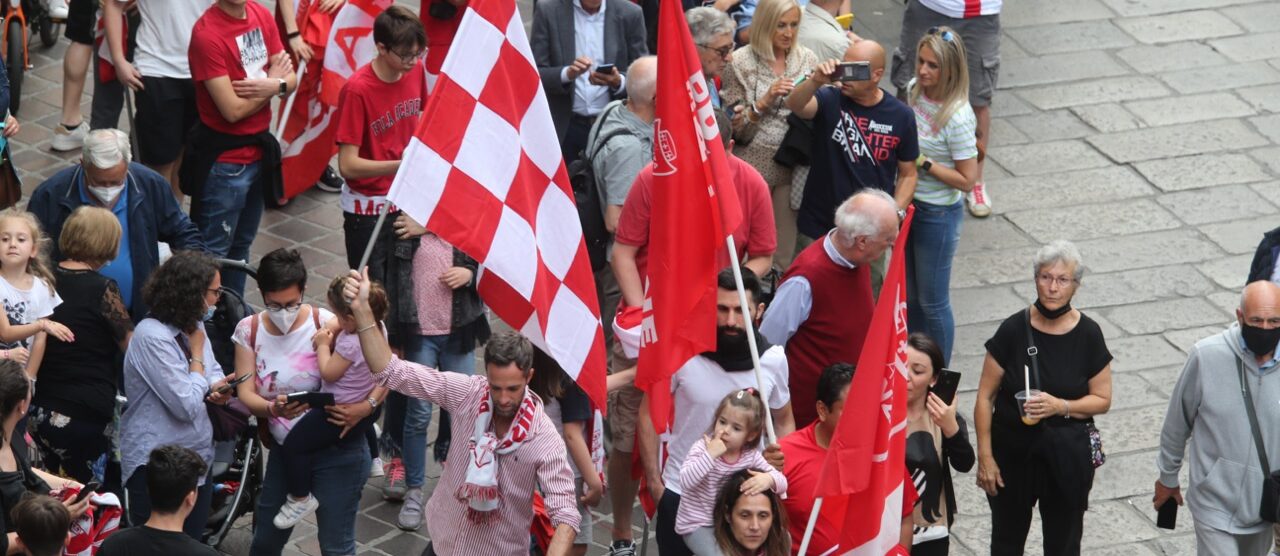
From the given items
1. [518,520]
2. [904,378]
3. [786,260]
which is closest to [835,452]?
[904,378]

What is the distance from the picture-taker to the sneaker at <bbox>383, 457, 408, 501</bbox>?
802 cm

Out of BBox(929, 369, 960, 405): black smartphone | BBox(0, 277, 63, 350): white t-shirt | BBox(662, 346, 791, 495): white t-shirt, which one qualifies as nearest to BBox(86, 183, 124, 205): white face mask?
BBox(0, 277, 63, 350): white t-shirt

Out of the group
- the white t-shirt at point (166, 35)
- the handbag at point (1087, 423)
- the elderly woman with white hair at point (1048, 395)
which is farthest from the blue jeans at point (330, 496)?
the white t-shirt at point (166, 35)

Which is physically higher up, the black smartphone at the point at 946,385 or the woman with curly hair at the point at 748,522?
the woman with curly hair at the point at 748,522

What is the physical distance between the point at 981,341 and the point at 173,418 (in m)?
4.69

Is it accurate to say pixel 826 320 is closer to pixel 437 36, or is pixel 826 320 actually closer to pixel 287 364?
pixel 287 364

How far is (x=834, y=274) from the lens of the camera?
7.26 meters

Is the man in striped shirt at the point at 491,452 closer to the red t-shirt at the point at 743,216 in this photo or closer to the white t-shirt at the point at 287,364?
the white t-shirt at the point at 287,364

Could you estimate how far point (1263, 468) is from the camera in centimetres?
707

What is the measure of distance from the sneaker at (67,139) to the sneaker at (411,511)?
3816 mm

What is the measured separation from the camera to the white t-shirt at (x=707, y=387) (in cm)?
666

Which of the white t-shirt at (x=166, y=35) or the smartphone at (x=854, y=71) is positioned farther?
the white t-shirt at (x=166, y=35)

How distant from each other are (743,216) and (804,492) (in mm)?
1676

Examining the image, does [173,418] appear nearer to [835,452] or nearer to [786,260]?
[835,452]
